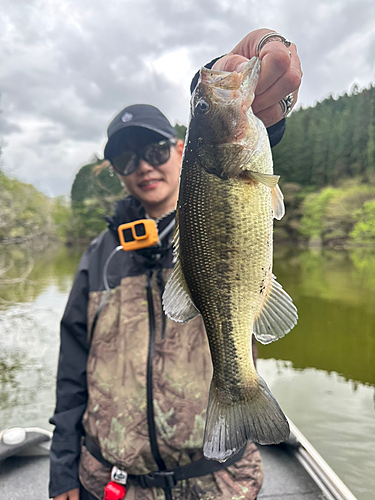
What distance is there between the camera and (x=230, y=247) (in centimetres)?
115

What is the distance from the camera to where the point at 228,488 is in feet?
5.43

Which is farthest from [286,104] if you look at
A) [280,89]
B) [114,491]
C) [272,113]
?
[114,491]

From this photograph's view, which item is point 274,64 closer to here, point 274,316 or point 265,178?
point 265,178

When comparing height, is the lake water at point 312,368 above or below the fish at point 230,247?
below

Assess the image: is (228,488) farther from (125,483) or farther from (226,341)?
(226,341)

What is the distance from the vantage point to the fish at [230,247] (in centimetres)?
114

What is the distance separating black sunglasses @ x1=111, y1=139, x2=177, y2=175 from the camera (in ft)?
6.31

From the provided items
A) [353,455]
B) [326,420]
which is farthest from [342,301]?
[353,455]

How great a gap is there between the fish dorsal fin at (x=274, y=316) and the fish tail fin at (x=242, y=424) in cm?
16

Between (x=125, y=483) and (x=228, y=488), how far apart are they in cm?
46

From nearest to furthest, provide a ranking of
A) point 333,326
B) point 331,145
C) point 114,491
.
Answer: point 114,491
point 333,326
point 331,145

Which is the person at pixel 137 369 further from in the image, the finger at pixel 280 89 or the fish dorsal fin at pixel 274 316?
the fish dorsal fin at pixel 274 316

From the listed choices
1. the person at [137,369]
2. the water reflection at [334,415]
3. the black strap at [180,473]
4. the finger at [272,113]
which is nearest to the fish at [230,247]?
the finger at [272,113]

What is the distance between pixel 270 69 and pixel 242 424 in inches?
41.5
